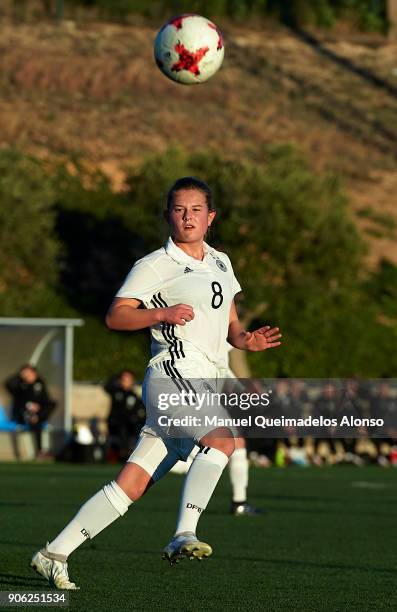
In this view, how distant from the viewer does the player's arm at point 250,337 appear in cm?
753

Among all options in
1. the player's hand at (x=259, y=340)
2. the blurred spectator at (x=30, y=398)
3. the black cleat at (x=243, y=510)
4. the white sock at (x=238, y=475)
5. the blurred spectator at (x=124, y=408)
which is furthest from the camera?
the blurred spectator at (x=30, y=398)

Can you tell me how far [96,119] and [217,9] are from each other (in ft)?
44.1

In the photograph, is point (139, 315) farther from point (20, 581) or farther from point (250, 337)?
point (20, 581)

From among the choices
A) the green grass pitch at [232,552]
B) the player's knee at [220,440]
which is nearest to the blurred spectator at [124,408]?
the green grass pitch at [232,552]

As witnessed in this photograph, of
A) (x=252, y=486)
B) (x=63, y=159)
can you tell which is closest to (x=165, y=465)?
(x=252, y=486)

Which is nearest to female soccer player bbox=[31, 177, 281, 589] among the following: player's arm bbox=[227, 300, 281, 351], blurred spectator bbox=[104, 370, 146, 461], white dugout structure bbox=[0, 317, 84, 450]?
player's arm bbox=[227, 300, 281, 351]

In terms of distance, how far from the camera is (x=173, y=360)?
24.0 feet

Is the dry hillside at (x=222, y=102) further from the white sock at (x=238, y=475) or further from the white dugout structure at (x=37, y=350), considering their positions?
the white sock at (x=238, y=475)

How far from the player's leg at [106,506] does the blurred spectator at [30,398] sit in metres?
19.5

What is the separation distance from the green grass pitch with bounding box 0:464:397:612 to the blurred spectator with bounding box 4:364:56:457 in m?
7.50

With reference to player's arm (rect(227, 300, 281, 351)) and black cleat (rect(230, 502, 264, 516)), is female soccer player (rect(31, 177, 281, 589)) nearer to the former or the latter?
player's arm (rect(227, 300, 281, 351))

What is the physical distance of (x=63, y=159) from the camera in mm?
56125

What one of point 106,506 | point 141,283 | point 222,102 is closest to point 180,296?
point 141,283

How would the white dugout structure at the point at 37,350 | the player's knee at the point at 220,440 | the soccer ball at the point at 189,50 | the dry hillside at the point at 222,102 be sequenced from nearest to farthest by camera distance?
the player's knee at the point at 220,440 < the soccer ball at the point at 189,50 < the white dugout structure at the point at 37,350 < the dry hillside at the point at 222,102
